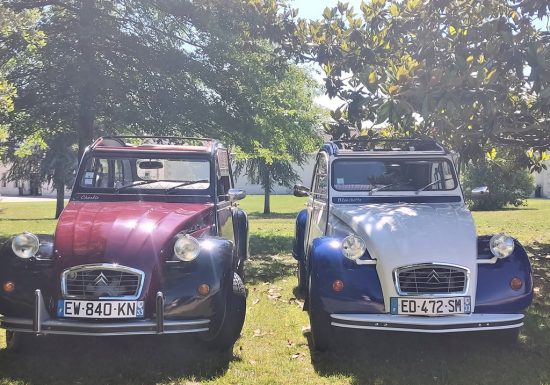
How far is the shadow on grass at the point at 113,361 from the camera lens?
4.05 metres

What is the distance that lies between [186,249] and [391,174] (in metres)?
2.83

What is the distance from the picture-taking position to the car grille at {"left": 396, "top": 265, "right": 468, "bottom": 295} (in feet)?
14.2

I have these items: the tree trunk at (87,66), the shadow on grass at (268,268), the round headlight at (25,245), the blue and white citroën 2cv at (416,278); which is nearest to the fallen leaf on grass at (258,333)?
the blue and white citroën 2cv at (416,278)

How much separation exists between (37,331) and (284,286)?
13.8ft

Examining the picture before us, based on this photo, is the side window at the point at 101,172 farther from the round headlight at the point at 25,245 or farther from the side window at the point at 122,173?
the round headlight at the point at 25,245

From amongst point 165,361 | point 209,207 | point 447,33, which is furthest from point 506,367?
point 447,33

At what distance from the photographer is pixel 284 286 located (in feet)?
25.3

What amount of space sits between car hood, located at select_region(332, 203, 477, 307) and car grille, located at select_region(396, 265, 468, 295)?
0.06 metres

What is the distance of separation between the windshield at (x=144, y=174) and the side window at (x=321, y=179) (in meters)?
1.43

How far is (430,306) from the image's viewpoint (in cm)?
423

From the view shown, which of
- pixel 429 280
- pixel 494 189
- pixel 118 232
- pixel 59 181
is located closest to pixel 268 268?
pixel 118 232

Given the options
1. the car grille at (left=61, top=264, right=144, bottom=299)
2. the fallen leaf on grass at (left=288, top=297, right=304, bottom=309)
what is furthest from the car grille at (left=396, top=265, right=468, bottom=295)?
the fallen leaf on grass at (left=288, top=297, right=304, bottom=309)

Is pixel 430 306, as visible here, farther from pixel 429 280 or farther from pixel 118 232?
pixel 118 232

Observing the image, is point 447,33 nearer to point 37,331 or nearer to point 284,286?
point 284,286
